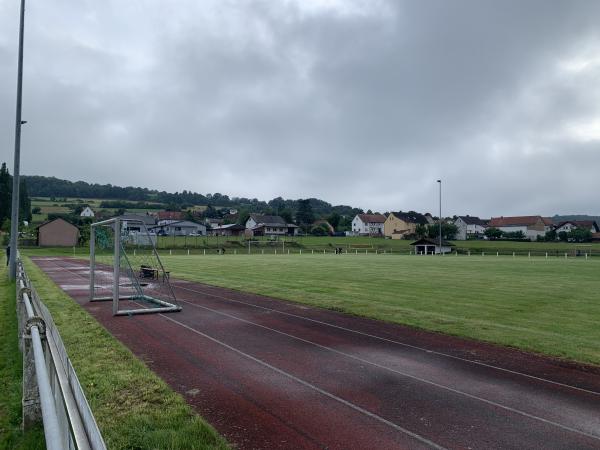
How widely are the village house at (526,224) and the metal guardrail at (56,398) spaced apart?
155746 millimetres

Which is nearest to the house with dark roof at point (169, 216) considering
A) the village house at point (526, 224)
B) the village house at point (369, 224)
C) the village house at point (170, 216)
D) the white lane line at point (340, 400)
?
the village house at point (170, 216)

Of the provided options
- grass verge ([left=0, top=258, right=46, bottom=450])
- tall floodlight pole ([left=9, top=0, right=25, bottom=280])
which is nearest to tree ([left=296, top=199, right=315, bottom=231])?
tall floodlight pole ([left=9, top=0, right=25, bottom=280])

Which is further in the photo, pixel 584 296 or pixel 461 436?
pixel 584 296

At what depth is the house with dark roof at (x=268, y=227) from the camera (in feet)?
435

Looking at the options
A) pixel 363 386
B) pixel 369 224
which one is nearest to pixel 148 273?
pixel 363 386

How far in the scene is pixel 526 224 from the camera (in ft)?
502

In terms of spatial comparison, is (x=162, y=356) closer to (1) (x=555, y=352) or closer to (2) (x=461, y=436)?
(2) (x=461, y=436)

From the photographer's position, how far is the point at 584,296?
19844 mm

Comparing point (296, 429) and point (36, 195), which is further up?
point (36, 195)

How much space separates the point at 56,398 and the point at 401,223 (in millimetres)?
141943

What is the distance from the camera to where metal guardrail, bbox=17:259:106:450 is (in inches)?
108

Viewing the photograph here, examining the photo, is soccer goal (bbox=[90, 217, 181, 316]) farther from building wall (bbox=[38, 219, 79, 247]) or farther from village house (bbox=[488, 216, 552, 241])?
village house (bbox=[488, 216, 552, 241])

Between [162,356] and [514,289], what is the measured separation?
18329 millimetres

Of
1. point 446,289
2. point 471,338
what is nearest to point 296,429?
point 471,338
